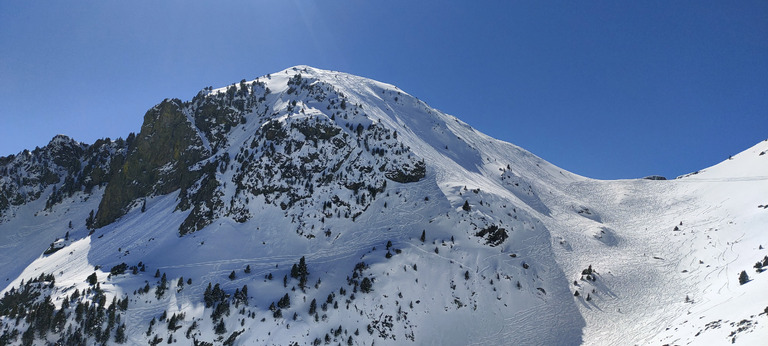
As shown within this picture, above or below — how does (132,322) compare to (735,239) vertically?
above

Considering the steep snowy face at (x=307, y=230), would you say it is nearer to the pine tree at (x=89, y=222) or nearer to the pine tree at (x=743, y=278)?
the pine tree at (x=89, y=222)

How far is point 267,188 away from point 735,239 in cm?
8690

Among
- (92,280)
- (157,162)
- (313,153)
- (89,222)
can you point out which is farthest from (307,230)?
(89,222)

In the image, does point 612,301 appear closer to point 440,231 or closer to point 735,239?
point 735,239

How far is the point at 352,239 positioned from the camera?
2867 inches

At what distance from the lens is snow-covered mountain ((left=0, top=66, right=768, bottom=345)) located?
181 feet

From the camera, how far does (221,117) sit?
10919 centimetres

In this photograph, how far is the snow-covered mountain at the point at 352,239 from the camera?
55.2 meters

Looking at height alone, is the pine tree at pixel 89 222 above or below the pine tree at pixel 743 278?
above

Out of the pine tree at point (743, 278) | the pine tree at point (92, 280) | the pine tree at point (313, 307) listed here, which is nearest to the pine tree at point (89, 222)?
the pine tree at point (92, 280)

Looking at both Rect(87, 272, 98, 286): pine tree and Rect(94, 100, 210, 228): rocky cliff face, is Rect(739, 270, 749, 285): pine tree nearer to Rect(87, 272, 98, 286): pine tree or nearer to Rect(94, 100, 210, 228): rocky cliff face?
Rect(87, 272, 98, 286): pine tree


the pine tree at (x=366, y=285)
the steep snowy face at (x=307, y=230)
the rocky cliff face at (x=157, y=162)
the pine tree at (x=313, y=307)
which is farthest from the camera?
the rocky cliff face at (x=157, y=162)

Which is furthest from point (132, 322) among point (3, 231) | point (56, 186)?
point (56, 186)

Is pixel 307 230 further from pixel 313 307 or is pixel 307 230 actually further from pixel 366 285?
pixel 313 307
